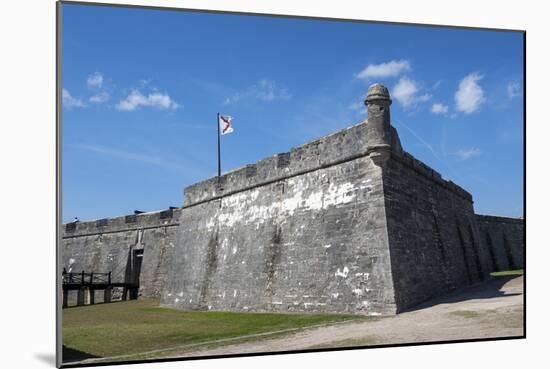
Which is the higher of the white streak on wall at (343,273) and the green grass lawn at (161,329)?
the white streak on wall at (343,273)

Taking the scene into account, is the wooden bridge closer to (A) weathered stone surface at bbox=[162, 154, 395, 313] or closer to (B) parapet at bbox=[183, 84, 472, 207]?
(A) weathered stone surface at bbox=[162, 154, 395, 313]

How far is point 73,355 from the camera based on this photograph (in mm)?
8031

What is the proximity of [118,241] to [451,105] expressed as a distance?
56.3ft

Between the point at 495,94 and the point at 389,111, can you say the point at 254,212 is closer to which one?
the point at 389,111

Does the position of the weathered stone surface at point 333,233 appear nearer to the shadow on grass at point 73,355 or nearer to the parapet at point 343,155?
the parapet at point 343,155

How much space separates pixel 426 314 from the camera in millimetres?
9672

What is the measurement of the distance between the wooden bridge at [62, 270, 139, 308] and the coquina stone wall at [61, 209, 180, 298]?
16.3 inches

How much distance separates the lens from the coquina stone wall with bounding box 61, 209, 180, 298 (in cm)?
2202

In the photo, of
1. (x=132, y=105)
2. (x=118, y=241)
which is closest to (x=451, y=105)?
(x=132, y=105)

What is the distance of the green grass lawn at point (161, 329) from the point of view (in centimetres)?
866

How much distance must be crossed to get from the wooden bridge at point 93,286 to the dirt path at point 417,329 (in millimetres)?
10255

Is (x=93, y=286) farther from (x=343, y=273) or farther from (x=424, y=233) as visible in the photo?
(x=424, y=233)

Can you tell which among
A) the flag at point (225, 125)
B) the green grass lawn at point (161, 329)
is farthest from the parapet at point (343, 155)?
the green grass lawn at point (161, 329)

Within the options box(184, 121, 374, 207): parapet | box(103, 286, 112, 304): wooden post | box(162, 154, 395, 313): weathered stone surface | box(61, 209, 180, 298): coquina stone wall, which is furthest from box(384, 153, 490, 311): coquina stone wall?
box(103, 286, 112, 304): wooden post
